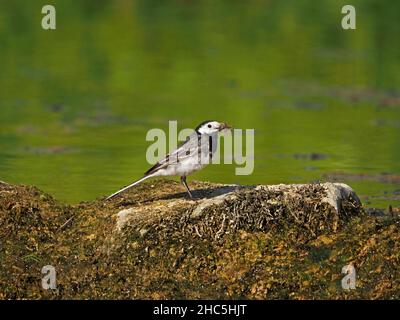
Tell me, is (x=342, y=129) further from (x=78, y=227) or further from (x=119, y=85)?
(x=78, y=227)

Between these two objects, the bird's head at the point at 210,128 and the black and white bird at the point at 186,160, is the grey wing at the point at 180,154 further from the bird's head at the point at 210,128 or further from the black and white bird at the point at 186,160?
the bird's head at the point at 210,128

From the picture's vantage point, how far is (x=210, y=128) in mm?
11203

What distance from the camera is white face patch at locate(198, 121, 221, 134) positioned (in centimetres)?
1118

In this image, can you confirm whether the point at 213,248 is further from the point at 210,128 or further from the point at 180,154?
the point at 210,128

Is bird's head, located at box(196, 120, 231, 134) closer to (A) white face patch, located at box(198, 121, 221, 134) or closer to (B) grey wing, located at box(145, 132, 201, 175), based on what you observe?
(A) white face patch, located at box(198, 121, 221, 134)

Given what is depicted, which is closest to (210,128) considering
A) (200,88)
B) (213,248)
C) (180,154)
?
(180,154)

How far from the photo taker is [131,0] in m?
29.6

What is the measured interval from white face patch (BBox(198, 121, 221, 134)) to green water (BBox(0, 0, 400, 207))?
2.59m

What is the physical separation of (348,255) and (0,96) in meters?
12.0

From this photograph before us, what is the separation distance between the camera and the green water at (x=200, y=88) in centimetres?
1534

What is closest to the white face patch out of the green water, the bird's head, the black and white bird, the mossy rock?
the bird's head

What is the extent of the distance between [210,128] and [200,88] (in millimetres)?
9880

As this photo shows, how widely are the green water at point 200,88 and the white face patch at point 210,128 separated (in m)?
2.59

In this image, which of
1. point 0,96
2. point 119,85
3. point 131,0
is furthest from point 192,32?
point 0,96
